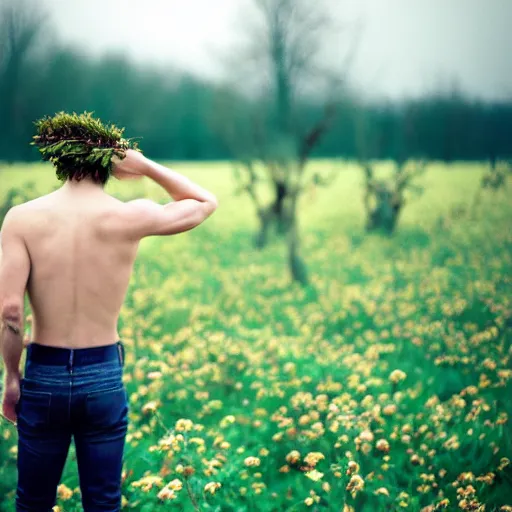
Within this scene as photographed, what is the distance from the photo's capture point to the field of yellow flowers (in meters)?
2.82

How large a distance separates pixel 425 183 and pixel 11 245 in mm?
6023

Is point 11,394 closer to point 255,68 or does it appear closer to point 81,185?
point 81,185

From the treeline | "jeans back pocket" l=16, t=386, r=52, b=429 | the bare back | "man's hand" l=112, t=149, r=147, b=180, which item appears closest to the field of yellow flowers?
the treeline

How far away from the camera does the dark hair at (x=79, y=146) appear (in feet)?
5.65

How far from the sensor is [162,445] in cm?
A: 223

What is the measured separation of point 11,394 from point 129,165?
0.79m

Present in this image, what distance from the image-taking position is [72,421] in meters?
1.73

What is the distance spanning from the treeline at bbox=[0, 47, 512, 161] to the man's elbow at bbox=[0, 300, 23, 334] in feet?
16.8

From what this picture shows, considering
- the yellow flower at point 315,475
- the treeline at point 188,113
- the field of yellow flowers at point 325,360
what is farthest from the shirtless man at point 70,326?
the treeline at point 188,113

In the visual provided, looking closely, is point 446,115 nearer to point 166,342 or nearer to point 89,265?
point 166,342

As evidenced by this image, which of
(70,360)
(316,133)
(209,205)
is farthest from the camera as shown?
(316,133)

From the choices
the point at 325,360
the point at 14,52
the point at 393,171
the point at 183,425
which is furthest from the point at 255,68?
the point at 183,425

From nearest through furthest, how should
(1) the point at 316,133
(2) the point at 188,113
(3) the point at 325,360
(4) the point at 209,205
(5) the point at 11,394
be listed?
(5) the point at 11,394
(4) the point at 209,205
(3) the point at 325,360
(1) the point at 316,133
(2) the point at 188,113

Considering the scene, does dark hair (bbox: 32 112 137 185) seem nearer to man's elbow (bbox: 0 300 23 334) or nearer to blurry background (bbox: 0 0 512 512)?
man's elbow (bbox: 0 300 23 334)
